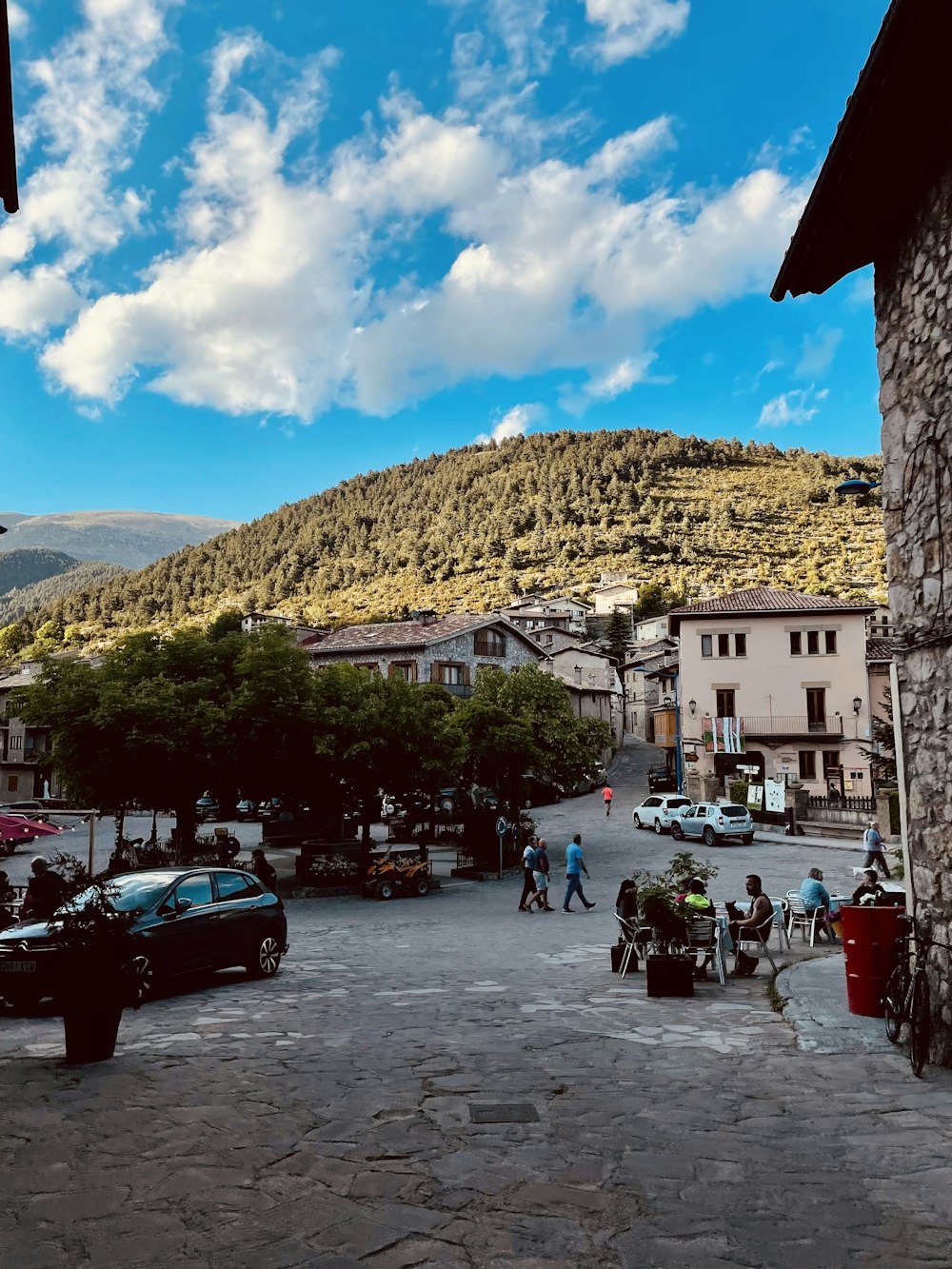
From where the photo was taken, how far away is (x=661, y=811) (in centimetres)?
3672

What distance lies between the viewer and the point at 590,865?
28703 mm

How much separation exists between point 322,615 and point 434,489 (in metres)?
65.7

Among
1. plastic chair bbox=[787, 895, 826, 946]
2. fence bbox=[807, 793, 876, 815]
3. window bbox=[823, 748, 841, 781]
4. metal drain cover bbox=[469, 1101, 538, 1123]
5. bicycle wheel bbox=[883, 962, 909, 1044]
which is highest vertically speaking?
window bbox=[823, 748, 841, 781]

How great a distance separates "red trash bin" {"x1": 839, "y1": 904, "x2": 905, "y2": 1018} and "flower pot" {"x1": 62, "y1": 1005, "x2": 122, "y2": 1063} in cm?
643

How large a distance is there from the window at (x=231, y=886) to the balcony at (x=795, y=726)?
129 ft

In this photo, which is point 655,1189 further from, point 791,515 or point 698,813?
point 791,515

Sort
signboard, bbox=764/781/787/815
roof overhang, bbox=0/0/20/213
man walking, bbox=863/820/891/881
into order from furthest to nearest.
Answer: signboard, bbox=764/781/787/815
man walking, bbox=863/820/891/881
roof overhang, bbox=0/0/20/213

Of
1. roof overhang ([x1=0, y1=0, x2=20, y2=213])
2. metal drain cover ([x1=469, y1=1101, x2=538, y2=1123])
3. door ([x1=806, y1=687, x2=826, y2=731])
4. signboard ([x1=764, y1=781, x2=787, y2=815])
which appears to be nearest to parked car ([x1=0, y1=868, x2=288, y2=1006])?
metal drain cover ([x1=469, y1=1101, x2=538, y2=1123])

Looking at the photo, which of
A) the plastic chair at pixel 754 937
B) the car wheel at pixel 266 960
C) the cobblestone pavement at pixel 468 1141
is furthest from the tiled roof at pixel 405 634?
the cobblestone pavement at pixel 468 1141

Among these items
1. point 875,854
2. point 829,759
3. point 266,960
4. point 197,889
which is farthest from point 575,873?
point 829,759

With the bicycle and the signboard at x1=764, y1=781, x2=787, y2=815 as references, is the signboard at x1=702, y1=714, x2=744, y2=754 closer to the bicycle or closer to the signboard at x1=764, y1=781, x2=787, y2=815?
the signboard at x1=764, y1=781, x2=787, y2=815

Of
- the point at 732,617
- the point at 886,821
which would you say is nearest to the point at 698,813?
the point at 886,821

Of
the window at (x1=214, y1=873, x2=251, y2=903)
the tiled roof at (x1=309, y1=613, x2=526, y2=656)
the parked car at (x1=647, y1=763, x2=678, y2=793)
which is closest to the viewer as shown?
the window at (x1=214, y1=873, x2=251, y2=903)

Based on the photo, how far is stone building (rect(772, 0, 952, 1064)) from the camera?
679 centimetres
